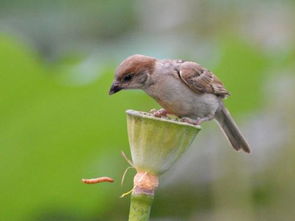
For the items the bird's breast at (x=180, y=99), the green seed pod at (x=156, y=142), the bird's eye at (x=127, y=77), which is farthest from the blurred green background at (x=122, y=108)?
the green seed pod at (x=156, y=142)

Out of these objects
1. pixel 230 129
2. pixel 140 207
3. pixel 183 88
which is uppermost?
pixel 140 207

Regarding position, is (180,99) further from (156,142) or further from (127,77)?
(156,142)

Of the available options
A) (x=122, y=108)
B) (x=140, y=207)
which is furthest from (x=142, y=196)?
(x=122, y=108)

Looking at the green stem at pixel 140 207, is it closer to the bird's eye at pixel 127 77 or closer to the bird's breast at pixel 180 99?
the bird's eye at pixel 127 77

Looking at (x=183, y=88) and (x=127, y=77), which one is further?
(x=183, y=88)

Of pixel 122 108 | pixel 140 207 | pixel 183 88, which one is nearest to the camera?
pixel 140 207

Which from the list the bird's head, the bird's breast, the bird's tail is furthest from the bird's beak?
the bird's tail

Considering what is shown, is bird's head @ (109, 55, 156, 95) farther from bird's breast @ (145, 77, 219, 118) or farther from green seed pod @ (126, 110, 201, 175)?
green seed pod @ (126, 110, 201, 175)
